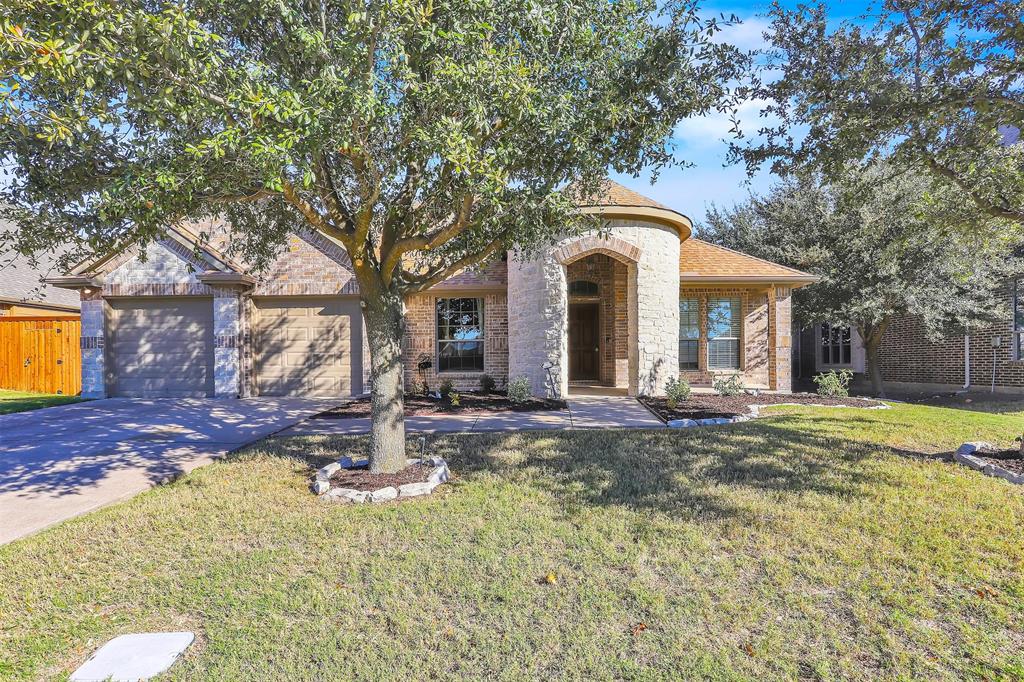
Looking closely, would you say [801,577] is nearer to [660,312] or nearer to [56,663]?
[56,663]

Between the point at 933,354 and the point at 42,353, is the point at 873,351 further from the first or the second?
the point at 42,353

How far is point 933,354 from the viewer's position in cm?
1677

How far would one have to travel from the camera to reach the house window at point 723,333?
1358cm

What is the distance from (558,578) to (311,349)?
10782 mm

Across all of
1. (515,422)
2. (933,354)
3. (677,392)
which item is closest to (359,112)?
(515,422)

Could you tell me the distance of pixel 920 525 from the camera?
4.18 meters

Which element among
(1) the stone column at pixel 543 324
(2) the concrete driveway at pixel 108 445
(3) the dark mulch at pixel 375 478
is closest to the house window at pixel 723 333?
(1) the stone column at pixel 543 324

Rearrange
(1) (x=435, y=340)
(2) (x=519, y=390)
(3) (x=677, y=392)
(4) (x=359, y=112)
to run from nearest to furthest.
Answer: (4) (x=359, y=112) < (3) (x=677, y=392) < (2) (x=519, y=390) < (1) (x=435, y=340)

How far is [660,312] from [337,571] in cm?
898

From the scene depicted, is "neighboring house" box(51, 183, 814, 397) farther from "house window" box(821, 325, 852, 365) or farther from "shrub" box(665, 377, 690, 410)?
"house window" box(821, 325, 852, 365)

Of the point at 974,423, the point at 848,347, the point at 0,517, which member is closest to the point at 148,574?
the point at 0,517

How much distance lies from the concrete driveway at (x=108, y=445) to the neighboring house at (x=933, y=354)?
15.4 metres

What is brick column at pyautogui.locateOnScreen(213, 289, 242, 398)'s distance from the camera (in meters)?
12.2

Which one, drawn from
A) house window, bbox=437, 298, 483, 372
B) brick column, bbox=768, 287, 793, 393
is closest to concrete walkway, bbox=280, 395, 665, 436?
house window, bbox=437, 298, 483, 372
